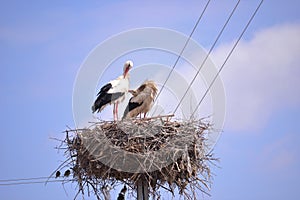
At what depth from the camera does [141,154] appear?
24.9ft

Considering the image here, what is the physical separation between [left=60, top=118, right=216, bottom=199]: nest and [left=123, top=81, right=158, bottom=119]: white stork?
1.54m

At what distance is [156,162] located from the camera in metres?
7.55

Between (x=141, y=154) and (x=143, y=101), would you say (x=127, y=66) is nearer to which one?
(x=143, y=101)

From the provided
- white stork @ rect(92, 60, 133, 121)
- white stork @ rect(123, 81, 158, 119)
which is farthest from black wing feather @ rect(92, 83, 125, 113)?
white stork @ rect(123, 81, 158, 119)

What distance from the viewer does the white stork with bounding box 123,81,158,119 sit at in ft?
31.7

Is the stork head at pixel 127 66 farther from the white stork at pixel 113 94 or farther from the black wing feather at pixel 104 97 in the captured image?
the black wing feather at pixel 104 97

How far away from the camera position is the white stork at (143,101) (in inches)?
381

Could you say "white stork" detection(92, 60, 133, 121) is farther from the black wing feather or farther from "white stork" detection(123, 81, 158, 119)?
"white stork" detection(123, 81, 158, 119)

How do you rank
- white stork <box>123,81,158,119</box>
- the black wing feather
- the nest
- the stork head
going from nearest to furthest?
the nest → the black wing feather → white stork <box>123,81,158,119</box> → the stork head

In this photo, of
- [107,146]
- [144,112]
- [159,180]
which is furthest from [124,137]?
[144,112]

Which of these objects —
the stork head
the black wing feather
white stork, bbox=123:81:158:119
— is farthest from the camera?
the stork head

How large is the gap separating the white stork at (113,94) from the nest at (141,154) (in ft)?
4.65

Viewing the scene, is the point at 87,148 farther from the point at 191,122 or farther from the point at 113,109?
the point at 113,109

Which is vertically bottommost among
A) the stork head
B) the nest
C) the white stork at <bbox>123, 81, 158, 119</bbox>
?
the nest
